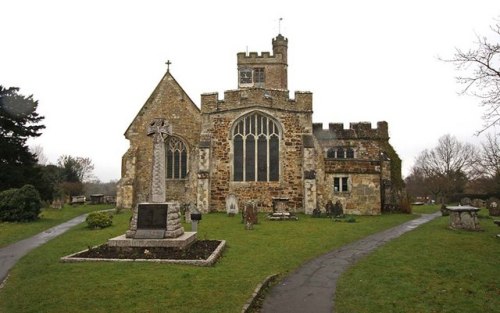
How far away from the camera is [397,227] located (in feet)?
60.3

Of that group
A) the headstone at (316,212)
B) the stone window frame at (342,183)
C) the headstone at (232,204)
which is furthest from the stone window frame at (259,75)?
the headstone at (316,212)

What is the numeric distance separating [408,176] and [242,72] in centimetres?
4977

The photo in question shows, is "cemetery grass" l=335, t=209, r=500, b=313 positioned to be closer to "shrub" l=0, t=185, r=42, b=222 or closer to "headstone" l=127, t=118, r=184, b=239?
"headstone" l=127, t=118, r=184, b=239

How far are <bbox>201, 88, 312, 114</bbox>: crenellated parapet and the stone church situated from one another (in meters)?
0.07

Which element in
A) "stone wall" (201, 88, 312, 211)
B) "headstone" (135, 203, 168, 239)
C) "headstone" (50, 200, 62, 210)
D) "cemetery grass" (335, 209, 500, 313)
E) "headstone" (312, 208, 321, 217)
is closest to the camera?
"cemetery grass" (335, 209, 500, 313)

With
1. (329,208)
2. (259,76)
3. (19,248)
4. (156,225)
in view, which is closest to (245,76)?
(259,76)

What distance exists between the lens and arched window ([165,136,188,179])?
1094 inches

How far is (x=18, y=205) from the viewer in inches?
814

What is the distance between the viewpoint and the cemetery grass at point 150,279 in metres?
6.88

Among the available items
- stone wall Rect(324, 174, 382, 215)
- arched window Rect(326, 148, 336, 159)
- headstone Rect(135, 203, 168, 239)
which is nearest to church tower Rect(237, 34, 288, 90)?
arched window Rect(326, 148, 336, 159)

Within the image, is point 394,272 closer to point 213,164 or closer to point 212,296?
point 212,296

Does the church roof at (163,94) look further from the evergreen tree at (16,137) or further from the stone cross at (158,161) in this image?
the stone cross at (158,161)

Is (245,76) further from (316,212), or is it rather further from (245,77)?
(316,212)

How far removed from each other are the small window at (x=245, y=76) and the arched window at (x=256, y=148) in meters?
13.1
